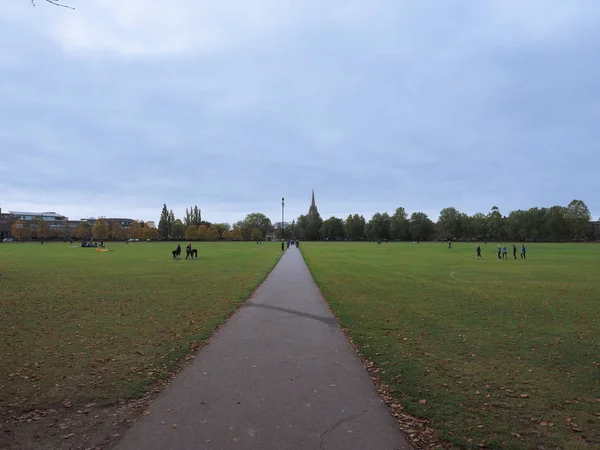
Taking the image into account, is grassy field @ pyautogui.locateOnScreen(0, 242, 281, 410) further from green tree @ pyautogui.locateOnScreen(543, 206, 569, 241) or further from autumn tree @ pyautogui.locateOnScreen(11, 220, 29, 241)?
autumn tree @ pyautogui.locateOnScreen(11, 220, 29, 241)

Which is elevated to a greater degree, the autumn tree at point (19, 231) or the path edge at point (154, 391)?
the autumn tree at point (19, 231)

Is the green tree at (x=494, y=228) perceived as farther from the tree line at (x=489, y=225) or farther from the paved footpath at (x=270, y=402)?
the paved footpath at (x=270, y=402)

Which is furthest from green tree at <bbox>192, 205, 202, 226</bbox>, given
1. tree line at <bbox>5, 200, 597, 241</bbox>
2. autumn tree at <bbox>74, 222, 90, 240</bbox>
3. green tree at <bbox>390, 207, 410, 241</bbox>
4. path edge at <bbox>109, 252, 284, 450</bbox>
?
path edge at <bbox>109, 252, 284, 450</bbox>

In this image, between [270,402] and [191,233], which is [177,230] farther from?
[270,402]

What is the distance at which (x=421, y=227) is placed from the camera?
182 metres

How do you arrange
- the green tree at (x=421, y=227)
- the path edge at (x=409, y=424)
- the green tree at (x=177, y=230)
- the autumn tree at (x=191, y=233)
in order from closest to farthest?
1. the path edge at (x=409, y=424)
2. the autumn tree at (x=191, y=233)
3. the green tree at (x=177, y=230)
4. the green tree at (x=421, y=227)

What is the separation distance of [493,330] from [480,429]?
19.4ft

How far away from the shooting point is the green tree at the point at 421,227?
182 meters

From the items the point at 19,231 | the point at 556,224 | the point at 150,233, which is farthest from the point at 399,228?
the point at 19,231

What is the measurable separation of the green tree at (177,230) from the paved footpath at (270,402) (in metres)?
172

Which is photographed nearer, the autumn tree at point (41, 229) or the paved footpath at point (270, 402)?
the paved footpath at point (270, 402)

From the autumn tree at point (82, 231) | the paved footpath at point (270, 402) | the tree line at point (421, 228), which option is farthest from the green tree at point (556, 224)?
the autumn tree at point (82, 231)

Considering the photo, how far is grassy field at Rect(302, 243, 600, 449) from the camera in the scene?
15.6ft

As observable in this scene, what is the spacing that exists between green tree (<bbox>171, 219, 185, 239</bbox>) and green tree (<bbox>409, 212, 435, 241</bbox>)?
105 meters
